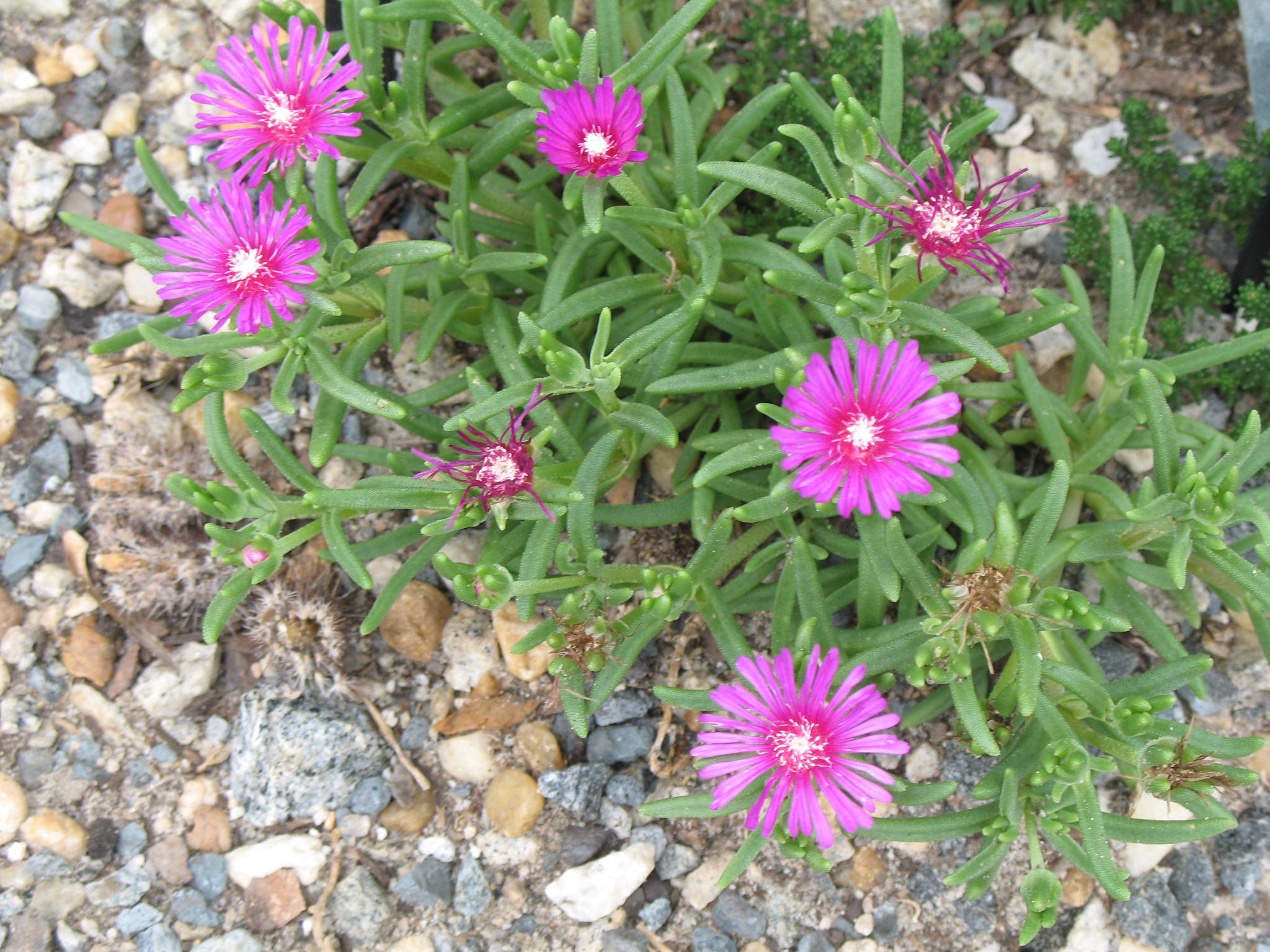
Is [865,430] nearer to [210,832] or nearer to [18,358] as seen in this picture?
[210,832]

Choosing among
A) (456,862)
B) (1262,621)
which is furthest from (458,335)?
(1262,621)

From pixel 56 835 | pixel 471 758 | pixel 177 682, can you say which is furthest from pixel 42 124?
pixel 471 758

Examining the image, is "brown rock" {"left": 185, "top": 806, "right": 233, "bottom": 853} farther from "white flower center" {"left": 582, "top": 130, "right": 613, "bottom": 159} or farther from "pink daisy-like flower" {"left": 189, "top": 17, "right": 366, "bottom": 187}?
"white flower center" {"left": 582, "top": 130, "right": 613, "bottom": 159}

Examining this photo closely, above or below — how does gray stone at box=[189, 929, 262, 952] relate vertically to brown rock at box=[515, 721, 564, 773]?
below

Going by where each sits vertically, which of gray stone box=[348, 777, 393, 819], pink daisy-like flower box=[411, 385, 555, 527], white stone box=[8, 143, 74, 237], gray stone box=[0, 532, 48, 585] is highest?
white stone box=[8, 143, 74, 237]

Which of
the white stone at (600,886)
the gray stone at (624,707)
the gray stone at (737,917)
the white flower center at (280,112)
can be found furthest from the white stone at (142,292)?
the gray stone at (737,917)

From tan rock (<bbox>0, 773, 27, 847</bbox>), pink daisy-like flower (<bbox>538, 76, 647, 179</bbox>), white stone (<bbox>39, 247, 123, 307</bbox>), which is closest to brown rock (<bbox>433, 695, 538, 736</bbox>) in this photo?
tan rock (<bbox>0, 773, 27, 847</bbox>)

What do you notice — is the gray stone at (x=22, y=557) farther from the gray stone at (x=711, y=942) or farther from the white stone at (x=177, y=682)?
the gray stone at (x=711, y=942)
